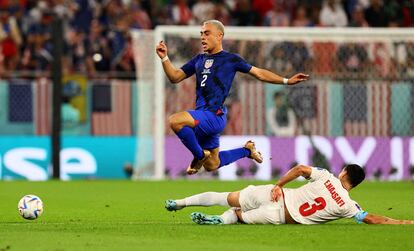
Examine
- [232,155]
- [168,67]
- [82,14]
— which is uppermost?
[82,14]

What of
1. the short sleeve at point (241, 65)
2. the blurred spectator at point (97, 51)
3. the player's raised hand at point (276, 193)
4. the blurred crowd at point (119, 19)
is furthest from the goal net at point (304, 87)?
the player's raised hand at point (276, 193)

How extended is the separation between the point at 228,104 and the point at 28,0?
19.1ft

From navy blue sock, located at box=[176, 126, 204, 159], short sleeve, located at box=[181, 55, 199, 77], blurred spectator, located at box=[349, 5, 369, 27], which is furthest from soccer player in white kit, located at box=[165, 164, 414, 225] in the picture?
blurred spectator, located at box=[349, 5, 369, 27]

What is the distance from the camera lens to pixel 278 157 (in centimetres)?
2380

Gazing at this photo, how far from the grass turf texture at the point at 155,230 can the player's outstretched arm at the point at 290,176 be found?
0.36m

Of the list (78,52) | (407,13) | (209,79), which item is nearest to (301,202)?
(209,79)

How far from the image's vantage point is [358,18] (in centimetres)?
2648

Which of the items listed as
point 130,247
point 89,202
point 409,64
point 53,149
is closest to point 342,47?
point 409,64

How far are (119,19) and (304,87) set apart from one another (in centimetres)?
468

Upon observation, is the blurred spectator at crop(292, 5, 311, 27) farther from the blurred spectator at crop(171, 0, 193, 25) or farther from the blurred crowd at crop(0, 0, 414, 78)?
the blurred spectator at crop(171, 0, 193, 25)

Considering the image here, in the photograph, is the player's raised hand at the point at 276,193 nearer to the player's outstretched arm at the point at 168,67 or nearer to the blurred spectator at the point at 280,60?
the player's outstretched arm at the point at 168,67

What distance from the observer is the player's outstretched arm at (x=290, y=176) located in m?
12.1

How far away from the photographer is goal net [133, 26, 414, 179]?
23.7 metres

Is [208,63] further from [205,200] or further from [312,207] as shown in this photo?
[312,207]
